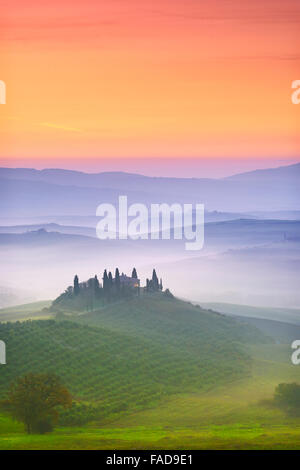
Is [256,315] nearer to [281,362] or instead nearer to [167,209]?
[167,209]

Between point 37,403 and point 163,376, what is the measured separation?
1316cm

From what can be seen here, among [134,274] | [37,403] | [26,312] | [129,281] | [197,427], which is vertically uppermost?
[134,274]

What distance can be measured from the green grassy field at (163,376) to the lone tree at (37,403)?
577 millimetres

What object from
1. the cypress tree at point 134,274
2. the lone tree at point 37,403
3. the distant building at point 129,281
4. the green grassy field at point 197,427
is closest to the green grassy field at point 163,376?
the green grassy field at point 197,427

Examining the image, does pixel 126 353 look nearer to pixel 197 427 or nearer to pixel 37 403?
pixel 197 427

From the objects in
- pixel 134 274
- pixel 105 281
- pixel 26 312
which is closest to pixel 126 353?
pixel 26 312

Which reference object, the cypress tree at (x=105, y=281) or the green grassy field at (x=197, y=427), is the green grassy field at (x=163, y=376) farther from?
the cypress tree at (x=105, y=281)

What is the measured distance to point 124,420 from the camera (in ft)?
102

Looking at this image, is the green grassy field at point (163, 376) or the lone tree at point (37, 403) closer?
the green grassy field at point (163, 376)

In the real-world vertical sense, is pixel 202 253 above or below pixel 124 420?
above

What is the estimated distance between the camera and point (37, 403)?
27.5 m

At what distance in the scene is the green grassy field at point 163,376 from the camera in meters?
25.8

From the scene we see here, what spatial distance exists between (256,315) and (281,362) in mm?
21919
